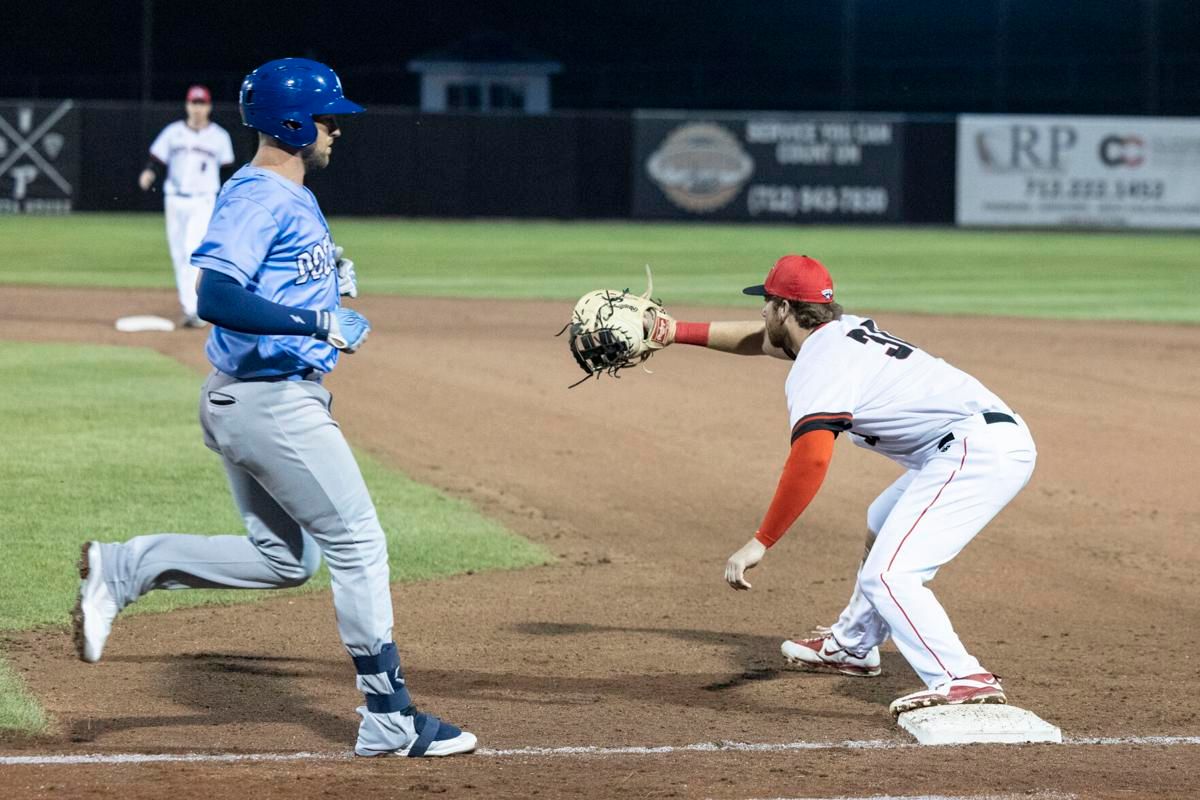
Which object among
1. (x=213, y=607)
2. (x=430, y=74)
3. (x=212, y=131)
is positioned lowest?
(x=213, y=607)

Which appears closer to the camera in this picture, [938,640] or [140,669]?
[938,640]

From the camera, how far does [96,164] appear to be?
100 ft

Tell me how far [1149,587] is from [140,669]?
168 inches

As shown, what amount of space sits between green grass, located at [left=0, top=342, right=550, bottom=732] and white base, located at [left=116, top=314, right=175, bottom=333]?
11.1 feet

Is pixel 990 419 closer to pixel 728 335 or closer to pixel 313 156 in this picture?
pixel 728 335

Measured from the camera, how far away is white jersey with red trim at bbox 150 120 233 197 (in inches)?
581

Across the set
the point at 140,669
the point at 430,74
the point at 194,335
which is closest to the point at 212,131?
the point at 194,335

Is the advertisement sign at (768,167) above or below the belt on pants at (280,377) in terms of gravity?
above

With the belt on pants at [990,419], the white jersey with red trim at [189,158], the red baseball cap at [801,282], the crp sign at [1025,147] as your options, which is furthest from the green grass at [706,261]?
the red baseball cap at [801,282]

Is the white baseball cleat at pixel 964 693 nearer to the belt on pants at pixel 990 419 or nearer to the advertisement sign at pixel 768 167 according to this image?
the belt on pants at pixel 990 419

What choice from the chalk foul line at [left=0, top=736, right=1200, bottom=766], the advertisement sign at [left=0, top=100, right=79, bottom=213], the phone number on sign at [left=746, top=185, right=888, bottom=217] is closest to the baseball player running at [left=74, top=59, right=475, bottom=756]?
the chalk foul line at [left=0, top=736, right=1200, bottom=766]

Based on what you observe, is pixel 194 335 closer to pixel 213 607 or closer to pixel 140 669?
pixel 213 607

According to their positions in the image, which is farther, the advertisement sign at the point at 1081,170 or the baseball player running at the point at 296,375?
the advertisement sign at the point at 1081,170

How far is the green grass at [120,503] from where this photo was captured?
676cm
